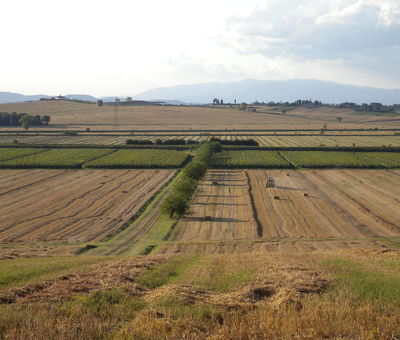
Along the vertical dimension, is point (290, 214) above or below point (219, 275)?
below

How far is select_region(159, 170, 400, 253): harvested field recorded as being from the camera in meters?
39.2

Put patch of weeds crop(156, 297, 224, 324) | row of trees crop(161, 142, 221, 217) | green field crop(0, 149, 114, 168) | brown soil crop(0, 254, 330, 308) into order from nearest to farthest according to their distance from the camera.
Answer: patch of weeds crop(156, 297, 224, 324)
brown soil crop(0, 254, 330, 308)
row of trees crop(161, 142, 221, 217)
green field crop(0, 149, 114, 168)

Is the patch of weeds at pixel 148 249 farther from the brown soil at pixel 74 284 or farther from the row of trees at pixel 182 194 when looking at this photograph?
the brown soil at pixel 74 284

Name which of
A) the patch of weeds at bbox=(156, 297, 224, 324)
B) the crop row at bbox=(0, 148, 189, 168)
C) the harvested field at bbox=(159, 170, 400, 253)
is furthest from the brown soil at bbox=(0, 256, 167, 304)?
the crop row at bbox=(0, 148, 189, 168)

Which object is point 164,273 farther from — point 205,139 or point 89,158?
point 205,139

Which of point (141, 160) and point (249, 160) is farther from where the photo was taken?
point (249, 160)

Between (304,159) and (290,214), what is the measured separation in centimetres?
4856

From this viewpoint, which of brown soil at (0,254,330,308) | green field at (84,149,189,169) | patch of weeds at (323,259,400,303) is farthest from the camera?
green field at (84,149,189,169)

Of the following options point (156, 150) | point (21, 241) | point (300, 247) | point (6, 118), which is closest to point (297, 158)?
point (156, 150)

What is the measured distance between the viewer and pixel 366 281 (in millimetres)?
18094

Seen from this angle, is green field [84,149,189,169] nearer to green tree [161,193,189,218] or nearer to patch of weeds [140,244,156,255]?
green tree [161,193,189,218]

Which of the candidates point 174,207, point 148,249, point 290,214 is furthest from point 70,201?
point 290,214

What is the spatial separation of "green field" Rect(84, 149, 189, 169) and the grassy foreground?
222ft

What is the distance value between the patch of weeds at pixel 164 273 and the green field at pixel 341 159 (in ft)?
229
